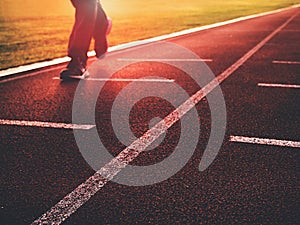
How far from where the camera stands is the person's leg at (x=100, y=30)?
7828 millimetres

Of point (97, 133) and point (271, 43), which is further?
point (271, 43)

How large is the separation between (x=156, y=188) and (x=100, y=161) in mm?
714

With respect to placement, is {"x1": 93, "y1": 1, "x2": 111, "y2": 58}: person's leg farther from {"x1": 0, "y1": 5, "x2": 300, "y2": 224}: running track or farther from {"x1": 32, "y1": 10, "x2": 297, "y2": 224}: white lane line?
{"x1": 32, "y1": 10, "x2": 297, "y2": 224}: white lane line

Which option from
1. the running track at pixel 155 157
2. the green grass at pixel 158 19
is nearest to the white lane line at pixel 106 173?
the running track at pixel 155 157

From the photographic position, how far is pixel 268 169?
11.5 ft

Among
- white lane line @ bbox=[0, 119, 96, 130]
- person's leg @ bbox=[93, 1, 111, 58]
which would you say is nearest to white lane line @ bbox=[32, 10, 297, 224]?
white lane line @ bbox=[0, 119, 96, 130]

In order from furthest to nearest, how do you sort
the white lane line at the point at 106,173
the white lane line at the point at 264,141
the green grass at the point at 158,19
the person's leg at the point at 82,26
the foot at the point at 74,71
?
1. the green grass at the point at 158,19
2. the foot at the point at 74,71
3. the person's leg at the point at 82,26
4. the white lane line at the point at 264,141
5. the white lane line at the point at 106,173

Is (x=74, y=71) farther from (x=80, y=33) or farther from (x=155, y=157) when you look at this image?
(x=155, y=157)

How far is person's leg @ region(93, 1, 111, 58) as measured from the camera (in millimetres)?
Result: 7828

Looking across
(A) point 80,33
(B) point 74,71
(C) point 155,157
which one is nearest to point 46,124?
(C) point 155,157

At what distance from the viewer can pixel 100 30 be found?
26.2ft

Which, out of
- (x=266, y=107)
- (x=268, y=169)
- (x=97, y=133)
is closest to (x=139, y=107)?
(x=97, y=133)

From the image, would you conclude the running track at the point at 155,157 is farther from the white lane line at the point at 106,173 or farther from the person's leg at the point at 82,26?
the person's leg at the point at 82,26

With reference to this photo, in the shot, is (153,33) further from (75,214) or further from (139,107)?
(75,214)
